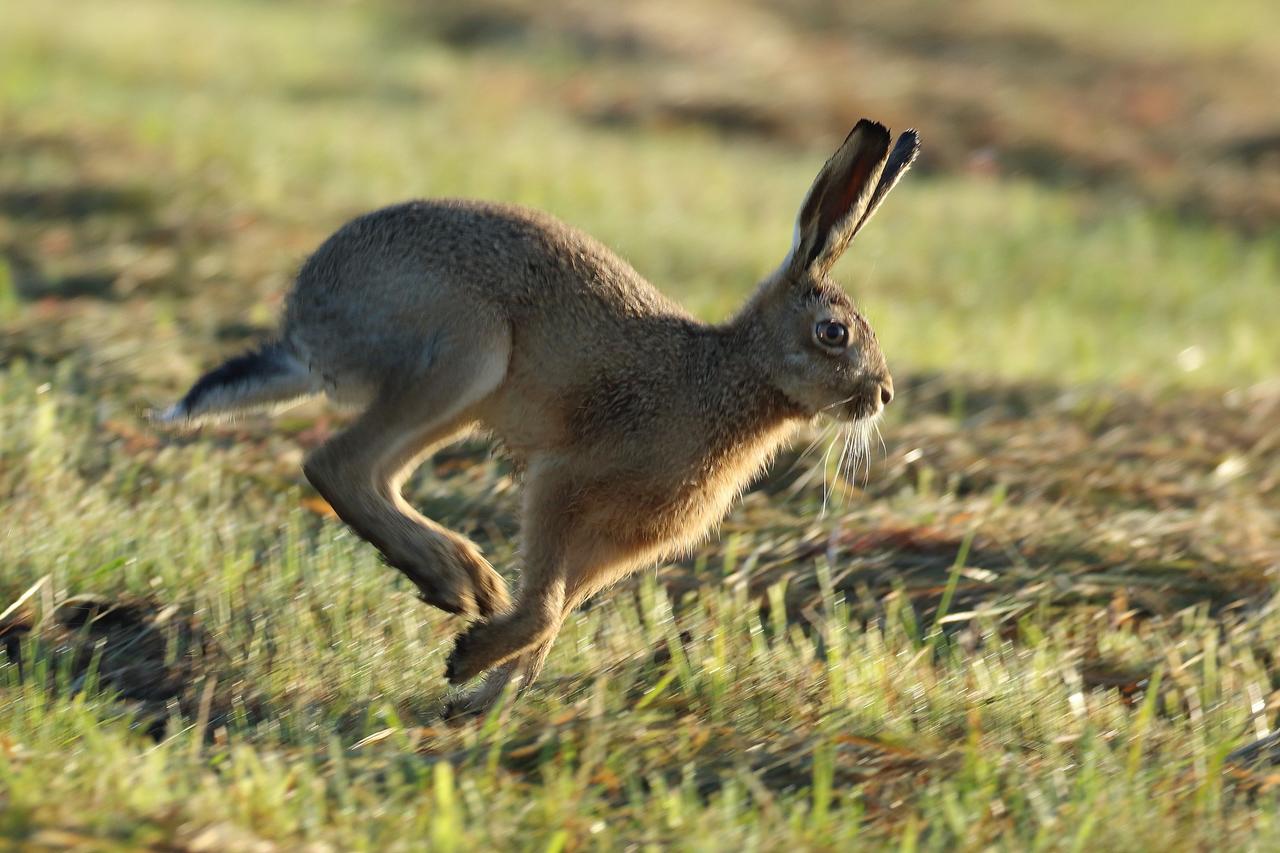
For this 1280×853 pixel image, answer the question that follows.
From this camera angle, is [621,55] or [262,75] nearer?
[262,75]

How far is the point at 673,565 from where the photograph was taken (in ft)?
17.1

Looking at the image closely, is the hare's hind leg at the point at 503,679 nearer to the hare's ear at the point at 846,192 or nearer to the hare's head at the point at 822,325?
the hare's head at the point at 822,325

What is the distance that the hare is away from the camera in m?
4.26

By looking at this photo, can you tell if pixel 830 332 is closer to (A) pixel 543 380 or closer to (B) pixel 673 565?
(A) pixel 543 380

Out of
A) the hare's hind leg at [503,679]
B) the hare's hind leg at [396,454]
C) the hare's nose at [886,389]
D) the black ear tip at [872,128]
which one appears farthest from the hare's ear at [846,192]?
the hare's hind leg at [503,679]

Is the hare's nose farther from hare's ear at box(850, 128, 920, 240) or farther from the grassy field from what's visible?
the grassy field

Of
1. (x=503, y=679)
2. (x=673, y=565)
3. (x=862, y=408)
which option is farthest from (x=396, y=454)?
(x=862, y=408)

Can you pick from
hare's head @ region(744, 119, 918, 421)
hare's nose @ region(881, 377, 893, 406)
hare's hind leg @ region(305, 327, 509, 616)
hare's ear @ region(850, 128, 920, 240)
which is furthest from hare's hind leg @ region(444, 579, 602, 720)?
hare's ear @ region(850, 128, 920, 240)

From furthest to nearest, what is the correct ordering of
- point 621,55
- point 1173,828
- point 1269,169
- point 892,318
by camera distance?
point 621,55, point 1269,169, point 892,318, point 1173,828

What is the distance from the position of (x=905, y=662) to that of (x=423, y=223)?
66.6 inches

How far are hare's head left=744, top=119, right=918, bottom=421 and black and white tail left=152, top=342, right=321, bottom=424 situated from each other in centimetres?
125

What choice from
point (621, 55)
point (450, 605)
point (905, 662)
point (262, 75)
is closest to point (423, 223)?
point (450, 605)

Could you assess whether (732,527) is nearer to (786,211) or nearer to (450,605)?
(450,605)

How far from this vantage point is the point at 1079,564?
5262mm
